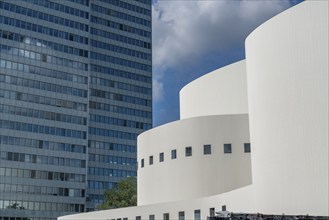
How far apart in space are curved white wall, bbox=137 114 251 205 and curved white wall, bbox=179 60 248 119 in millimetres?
4513

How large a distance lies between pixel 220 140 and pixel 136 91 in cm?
8946

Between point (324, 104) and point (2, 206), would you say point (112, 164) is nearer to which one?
point (2, 206)

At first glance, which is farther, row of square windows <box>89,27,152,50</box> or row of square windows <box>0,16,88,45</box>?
row of square windows <box>89,27,152,50</box>

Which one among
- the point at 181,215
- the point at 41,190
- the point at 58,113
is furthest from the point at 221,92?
the point at 58,113

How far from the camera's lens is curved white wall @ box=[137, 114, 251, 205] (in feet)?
185

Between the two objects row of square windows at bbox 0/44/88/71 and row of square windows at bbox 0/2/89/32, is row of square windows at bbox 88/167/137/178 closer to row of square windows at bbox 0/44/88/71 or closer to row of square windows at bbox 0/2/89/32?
row of square windows at bbox 0/44/88/71

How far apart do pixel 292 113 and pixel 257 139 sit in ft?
17.3

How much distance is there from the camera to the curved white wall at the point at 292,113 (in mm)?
40812

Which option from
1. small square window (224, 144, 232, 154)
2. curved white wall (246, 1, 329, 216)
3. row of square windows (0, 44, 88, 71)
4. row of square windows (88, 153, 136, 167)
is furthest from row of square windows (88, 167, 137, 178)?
curved white wall (246, 1, 329, 216)

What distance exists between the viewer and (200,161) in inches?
2271

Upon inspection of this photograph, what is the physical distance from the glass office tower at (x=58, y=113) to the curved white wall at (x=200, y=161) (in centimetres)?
5830

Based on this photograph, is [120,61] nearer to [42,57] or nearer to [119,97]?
[119,97]

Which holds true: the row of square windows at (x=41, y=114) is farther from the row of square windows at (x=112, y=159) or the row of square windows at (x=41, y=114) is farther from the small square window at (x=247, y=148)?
the small square window at (x=247, y=148)

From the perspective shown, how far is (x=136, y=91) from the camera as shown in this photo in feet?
477
